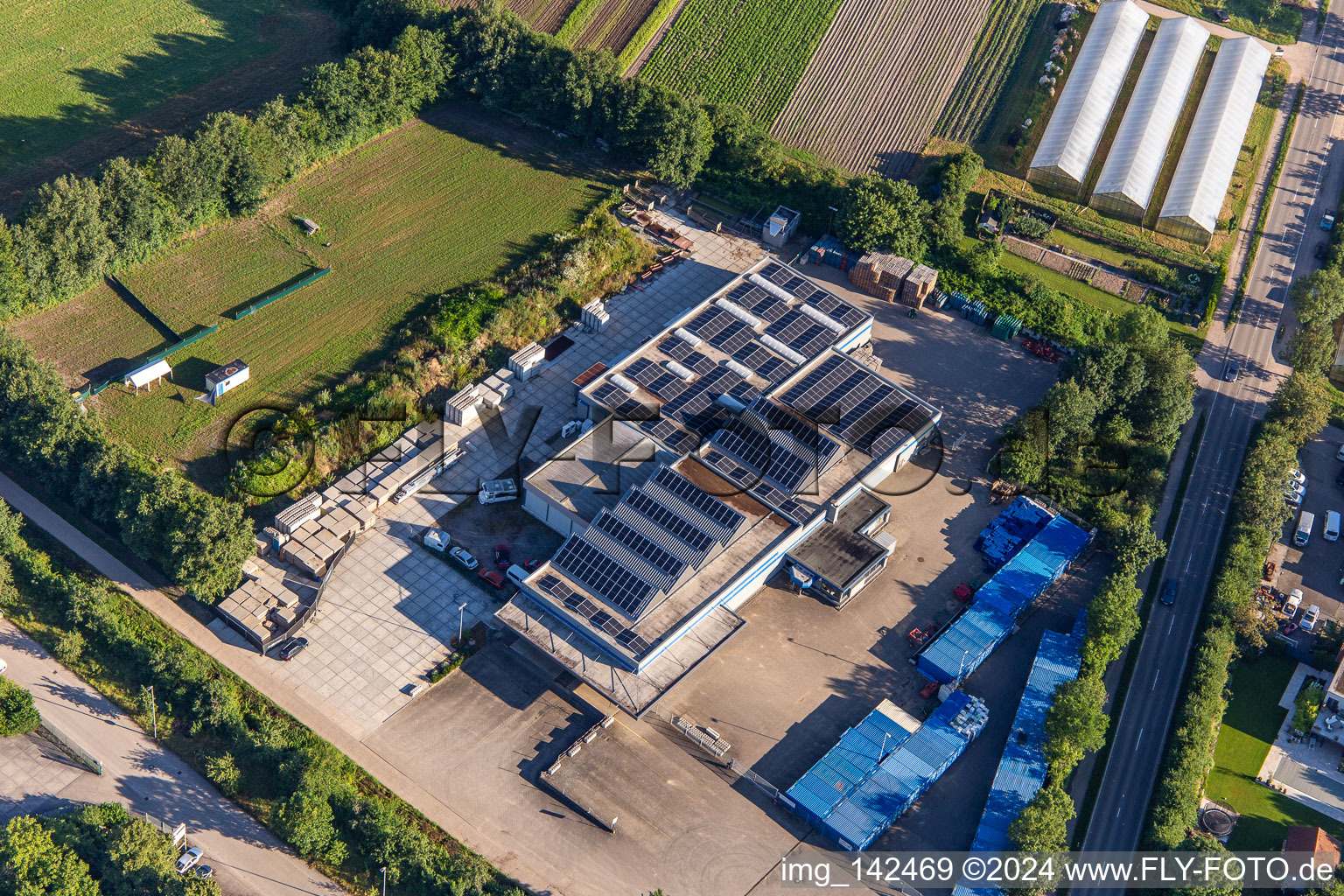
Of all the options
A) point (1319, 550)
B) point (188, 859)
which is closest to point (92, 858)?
point (188, 859)

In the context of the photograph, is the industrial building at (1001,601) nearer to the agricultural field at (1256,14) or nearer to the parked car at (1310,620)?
the parked car at (1310,620)

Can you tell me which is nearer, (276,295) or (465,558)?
(465,558)

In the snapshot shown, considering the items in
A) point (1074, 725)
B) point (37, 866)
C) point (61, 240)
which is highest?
point (61, 240)

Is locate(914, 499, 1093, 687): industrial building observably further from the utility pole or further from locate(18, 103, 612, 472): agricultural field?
locate(18, 103, 612, 472): agricultural field

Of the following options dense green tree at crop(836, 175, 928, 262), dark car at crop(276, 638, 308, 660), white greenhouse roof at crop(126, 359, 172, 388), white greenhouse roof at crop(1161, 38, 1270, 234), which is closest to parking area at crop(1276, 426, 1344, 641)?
white greenhouse roof at crop(1161, 38, 1270, 234)

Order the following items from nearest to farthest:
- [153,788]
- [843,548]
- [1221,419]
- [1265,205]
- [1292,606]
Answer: [153,788]
[1292,606]
[843,548]
[1221,419]
[1265,205]

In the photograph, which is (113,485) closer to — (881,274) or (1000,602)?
(1000,602)

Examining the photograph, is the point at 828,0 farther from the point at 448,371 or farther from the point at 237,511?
the point at 237,511

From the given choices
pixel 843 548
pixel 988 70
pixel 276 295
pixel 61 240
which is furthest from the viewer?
pixel 988 70
